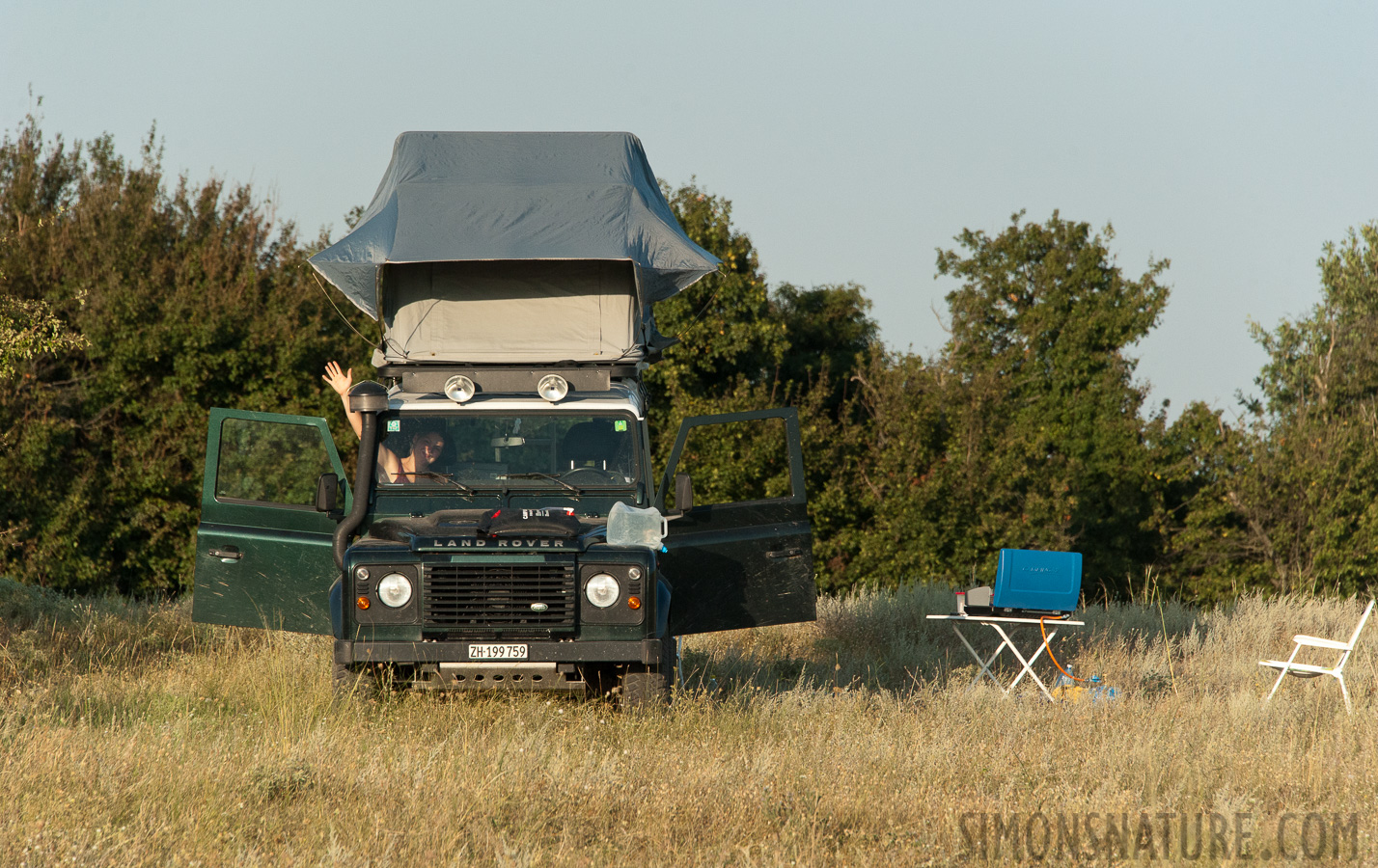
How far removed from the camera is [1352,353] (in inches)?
1069

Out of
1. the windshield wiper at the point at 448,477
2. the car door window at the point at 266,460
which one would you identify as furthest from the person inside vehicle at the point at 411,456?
the car door window at the point at 266,460

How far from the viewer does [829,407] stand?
26.7 m

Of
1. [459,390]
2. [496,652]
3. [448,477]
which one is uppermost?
[459,390]

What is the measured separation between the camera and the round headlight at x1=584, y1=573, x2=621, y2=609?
268 inches

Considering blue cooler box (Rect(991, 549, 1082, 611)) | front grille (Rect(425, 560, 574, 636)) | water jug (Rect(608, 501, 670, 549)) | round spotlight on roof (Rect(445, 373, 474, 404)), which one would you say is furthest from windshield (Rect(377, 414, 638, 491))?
blue cooler box (Rect(991, 549, 1082, 611))

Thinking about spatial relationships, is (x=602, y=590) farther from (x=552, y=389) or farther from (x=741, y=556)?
(x=552, y=389)

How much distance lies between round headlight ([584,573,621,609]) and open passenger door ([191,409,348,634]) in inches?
74.4

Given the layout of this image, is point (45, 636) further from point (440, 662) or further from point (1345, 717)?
point (1345, 717)

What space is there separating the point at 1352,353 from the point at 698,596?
79.9 feet

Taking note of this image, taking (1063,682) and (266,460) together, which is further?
A: (1063,682)

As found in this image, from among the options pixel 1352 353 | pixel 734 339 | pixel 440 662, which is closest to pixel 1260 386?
pixel 1352 353

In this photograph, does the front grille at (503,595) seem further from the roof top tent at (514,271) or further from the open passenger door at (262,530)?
the roof top tent at (514,271)

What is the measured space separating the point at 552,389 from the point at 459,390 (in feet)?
1.97

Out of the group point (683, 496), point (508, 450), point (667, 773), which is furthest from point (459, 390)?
point (667, 773)
